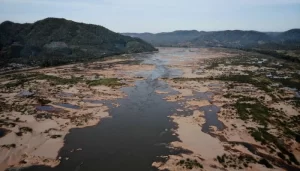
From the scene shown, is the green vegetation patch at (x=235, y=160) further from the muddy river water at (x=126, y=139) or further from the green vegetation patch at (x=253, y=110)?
the green vegetation patch at (x=253, y=110)

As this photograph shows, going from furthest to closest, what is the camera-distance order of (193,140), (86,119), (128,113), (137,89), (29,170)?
(137,89)
(128,113)
(86,119)
(193,140)
(29,170)

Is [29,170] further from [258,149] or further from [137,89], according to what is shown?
[137,89]

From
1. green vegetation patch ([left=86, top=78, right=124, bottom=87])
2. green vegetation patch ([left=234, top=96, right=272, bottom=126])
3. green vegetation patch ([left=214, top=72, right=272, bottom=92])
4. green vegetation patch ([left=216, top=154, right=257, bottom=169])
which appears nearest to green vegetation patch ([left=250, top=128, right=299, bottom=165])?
green vegetation patch ([left=234, top=96, right=272, bottom=126])

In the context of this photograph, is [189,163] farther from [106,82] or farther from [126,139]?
[106,82]

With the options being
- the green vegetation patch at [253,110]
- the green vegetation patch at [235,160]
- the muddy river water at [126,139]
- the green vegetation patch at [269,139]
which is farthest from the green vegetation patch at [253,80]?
the green vegetation patch at [235,160]

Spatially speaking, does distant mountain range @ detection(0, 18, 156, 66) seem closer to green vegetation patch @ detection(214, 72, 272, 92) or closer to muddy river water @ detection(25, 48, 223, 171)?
green vegetation patch @ detection(214, 72, 272, 92)

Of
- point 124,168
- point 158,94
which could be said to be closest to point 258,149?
point 124,168

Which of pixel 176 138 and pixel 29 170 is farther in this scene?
pixel 176 138
